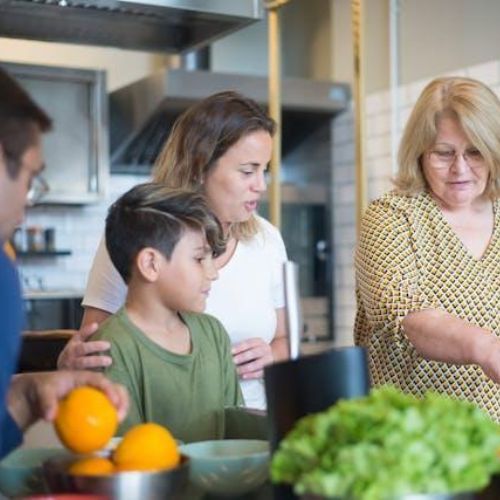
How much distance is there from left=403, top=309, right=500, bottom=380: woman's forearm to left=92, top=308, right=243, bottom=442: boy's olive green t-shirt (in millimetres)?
380

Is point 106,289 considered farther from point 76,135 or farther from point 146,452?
point 76,135

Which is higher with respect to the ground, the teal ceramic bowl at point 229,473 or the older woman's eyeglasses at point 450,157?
the older woman's eyeglasses at point 450,157

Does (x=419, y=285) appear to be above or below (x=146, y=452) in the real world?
above

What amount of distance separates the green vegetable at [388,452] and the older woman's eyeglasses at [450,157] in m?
1.06

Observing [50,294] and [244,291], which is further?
[50,294]

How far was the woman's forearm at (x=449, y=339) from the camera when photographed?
4.82 ft

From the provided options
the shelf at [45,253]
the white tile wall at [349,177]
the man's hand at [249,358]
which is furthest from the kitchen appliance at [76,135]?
the man's hand at [249,358]

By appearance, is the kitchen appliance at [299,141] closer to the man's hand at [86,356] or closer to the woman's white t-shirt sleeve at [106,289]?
the woman's white t-shirt sleeve at [106,289]

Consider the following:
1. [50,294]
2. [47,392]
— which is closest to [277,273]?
[47,392]

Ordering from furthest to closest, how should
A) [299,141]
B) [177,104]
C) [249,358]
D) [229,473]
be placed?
[299,141]
[177,104]
[249,358]
[229,473]

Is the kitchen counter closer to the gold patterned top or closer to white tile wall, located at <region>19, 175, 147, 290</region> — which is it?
white tile wall, located at <region>19, 175, 147, 290</region>

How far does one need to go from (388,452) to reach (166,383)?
2.30 feet

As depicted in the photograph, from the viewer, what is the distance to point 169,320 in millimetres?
1487

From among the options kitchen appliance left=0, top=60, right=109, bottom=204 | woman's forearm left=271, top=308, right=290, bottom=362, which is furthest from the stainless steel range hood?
kitchen appliance left=0, top=60, right=109, bottom=204
